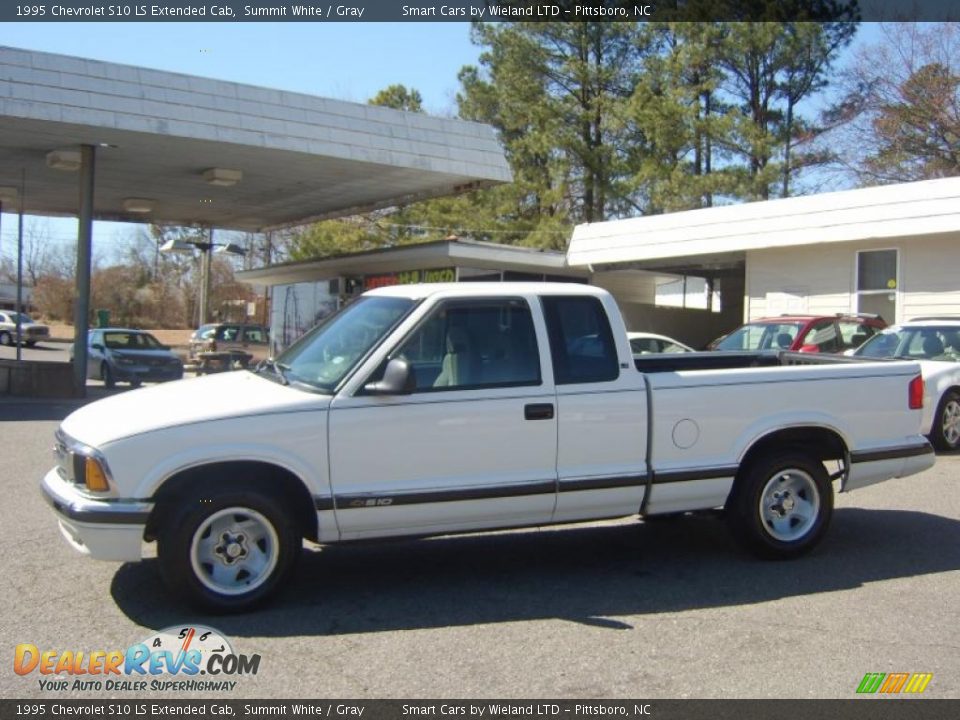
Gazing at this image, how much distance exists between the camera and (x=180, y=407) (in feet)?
17.0

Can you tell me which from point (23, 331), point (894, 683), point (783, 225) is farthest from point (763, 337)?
point (23, 331)

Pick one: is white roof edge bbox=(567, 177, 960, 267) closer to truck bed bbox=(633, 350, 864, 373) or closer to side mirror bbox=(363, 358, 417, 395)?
truck bed bbox=(633, 350, 864, 373)

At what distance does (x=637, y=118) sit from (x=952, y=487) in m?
22.2

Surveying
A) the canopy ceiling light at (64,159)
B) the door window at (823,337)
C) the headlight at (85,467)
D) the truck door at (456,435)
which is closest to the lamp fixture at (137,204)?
the canopy ceiling light at (64,159)

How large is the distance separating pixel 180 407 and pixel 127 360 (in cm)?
1711

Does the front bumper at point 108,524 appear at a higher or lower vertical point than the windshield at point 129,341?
lower

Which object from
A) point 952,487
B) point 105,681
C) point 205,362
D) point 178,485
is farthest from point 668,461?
point 205,362

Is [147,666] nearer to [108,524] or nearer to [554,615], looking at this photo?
[108,524]

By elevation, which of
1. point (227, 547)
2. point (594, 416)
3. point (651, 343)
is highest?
point (651, 343)

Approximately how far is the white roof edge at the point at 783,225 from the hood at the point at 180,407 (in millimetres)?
14151

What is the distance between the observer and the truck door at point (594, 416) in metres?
5.70
